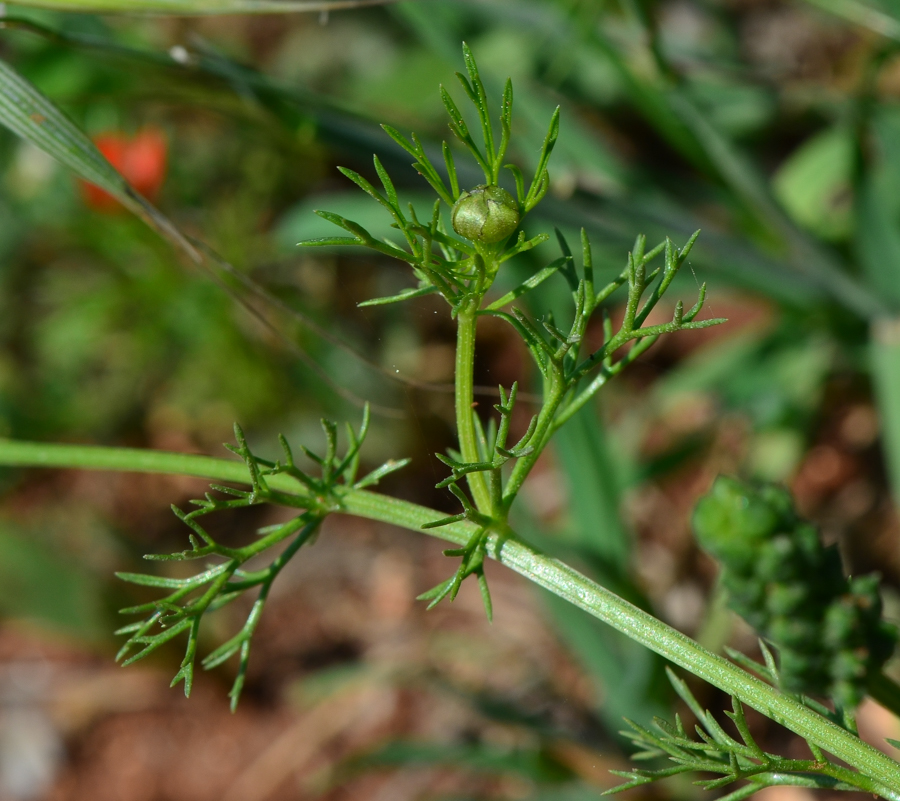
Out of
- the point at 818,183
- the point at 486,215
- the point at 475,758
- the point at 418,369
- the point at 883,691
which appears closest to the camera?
the point at 486,215

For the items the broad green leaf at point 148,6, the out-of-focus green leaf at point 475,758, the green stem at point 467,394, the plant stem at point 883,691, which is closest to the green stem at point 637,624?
the green stem at point 467,394

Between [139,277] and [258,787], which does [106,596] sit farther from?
[139,277]

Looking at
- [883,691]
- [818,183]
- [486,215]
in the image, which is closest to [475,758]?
[883,691]

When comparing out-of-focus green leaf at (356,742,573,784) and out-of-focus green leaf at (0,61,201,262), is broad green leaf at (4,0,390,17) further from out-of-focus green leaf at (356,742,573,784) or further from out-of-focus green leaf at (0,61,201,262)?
out-of-focus green leaf at (356,742,573,784)

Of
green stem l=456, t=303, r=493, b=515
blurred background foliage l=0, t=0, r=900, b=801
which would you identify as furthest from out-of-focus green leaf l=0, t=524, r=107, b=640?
green stem l=456, t=303, r=493, b=515

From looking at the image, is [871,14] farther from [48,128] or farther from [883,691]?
[48,128]
